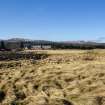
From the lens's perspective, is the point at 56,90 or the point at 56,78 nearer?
the point at 56,90

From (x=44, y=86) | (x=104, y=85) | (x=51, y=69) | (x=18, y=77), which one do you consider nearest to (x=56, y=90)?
(x=44, y=86)

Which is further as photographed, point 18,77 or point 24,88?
point 18,77

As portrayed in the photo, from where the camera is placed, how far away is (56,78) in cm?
1390

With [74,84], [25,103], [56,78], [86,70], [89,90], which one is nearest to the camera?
[25,103]

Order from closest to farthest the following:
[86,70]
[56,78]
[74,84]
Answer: [74,84], [56,78], [86,70]

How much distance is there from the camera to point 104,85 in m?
12.4

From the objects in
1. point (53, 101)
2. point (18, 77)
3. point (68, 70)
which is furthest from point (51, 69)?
point (53, 101)

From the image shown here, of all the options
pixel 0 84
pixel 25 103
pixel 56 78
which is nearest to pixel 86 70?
pixel 56 78

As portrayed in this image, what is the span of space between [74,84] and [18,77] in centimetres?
272

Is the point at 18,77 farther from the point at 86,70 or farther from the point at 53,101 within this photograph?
the point at 53,101

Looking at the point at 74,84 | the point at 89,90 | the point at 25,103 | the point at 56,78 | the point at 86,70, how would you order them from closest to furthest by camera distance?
the point at 25,103, the point at 89,90, the point at 74,84, the point at 56,78, the point at 86,70

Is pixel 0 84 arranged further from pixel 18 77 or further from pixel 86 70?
pixel 86 70

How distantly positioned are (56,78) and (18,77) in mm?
1643

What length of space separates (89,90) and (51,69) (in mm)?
4318
